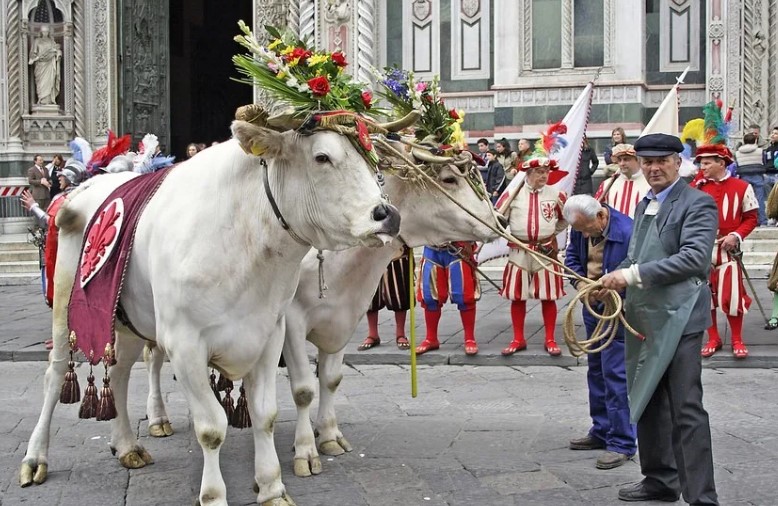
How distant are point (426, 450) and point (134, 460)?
1.77m

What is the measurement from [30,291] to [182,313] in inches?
472

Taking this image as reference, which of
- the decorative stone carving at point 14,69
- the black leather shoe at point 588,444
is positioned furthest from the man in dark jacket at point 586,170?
the decorative stone carving at point 14,69

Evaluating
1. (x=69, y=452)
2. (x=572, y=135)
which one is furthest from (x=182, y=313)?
(x=572, y=135)

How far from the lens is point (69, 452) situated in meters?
6.75

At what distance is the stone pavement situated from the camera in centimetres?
982

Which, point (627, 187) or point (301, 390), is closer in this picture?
point (301, 390)

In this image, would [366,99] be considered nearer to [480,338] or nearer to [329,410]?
[329,410]

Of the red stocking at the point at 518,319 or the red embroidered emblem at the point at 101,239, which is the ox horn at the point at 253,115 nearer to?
the red embroidered emblem at the point at 101,239

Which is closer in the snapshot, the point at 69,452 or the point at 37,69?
the point at 69,452

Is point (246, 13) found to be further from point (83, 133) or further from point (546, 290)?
point (546, 290)

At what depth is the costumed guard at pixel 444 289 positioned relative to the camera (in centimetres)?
1020

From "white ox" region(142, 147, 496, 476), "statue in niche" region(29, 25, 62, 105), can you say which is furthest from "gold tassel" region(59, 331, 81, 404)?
"statue in niche" region(29, 25, 62, 105)

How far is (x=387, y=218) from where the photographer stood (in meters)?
4.67

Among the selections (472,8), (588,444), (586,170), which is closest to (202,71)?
(472,8)
